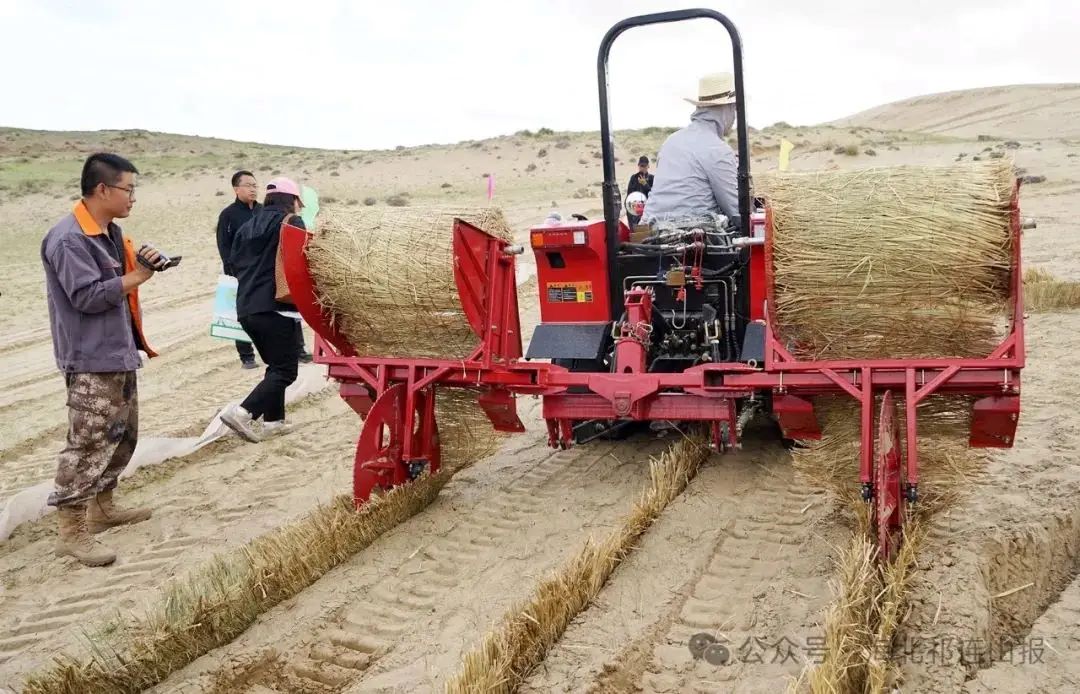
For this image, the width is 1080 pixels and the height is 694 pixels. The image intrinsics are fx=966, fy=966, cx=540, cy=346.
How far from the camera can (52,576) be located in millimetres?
4562

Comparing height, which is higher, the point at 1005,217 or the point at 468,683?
the point at 1005,217

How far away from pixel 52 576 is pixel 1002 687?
4056 mm

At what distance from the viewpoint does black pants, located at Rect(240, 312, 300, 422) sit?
258 inches

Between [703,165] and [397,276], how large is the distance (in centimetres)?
196

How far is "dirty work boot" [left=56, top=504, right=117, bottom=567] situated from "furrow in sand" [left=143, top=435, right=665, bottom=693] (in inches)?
48.9

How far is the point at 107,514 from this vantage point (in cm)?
512

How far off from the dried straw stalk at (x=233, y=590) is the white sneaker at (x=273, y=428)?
1.86 meters

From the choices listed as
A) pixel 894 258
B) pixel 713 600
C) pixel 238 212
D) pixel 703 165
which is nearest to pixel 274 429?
pixel 238 212

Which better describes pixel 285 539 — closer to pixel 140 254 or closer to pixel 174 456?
pixel 140 254

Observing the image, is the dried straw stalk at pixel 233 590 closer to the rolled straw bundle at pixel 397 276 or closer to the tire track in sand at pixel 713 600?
the rolled straw bundle at pixel 397 276

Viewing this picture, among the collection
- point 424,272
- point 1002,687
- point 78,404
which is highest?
point 424,272

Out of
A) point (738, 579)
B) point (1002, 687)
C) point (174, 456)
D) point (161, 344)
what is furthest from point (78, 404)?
point (161, 344)

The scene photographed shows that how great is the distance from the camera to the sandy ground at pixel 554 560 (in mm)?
3430

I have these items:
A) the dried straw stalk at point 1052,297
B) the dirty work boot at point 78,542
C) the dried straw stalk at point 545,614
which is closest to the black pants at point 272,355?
the dirty work boot at point 78,542
